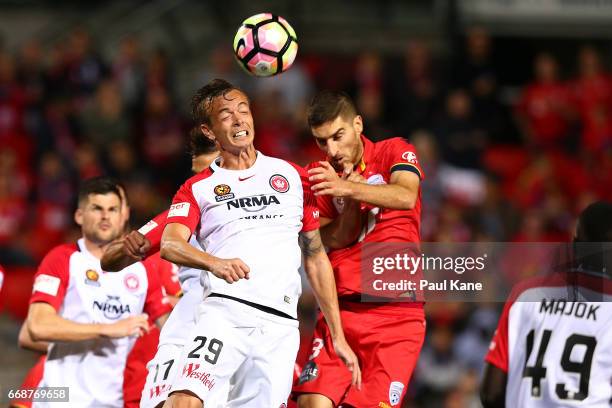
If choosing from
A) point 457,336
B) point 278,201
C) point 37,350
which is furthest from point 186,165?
point 278,201

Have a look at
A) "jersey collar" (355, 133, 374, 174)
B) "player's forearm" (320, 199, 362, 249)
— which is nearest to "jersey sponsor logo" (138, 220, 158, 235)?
"player's forearm" (320, 199, 362, 249)

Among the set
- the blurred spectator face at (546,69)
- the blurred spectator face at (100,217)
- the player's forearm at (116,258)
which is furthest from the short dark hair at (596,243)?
the blurred spectator face at (546,69)

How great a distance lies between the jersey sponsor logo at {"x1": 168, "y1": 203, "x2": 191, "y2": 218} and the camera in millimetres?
6824

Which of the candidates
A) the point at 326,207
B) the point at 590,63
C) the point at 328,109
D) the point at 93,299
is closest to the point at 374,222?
the point at 326,207

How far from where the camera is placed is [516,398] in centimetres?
702

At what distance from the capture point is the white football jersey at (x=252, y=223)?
22.2 feet

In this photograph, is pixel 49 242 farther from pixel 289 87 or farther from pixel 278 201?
pixel 278 201

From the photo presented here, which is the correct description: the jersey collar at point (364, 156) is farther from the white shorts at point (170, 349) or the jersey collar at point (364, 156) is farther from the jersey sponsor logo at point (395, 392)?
the jersey sponsor logo at point (395, 392)

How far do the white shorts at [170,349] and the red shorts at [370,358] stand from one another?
879 millimetres

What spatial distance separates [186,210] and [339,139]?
1255 mm

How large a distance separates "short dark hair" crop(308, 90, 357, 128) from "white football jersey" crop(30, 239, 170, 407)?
1.87m

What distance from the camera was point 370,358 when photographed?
7.54 metres

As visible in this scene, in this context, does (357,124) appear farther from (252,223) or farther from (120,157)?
(120,157)

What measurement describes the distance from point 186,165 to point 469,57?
171 inches
